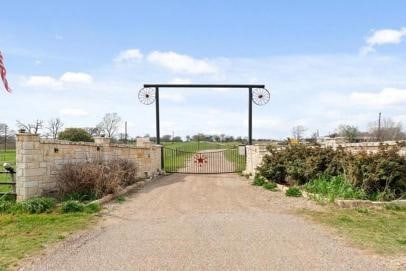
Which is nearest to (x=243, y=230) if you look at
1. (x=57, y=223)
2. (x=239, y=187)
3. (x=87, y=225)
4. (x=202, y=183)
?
(x=87, y=225)

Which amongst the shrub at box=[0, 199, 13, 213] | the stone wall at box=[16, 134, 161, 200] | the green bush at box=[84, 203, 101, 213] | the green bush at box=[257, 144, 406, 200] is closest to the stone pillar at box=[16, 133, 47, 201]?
the stone wall at box=[16, 134, 161, 200]

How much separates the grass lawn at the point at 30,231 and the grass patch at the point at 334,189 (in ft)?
19.7

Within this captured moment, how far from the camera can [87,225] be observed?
8.75 meters

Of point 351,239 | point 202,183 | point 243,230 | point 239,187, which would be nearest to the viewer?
point 351,239

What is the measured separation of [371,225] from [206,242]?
11.4 feet

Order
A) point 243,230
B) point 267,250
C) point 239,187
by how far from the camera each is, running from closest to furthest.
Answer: point 267,250 → point 243,230 → point 239,187

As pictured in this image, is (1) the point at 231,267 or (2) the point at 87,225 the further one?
(2) the point at 87,225

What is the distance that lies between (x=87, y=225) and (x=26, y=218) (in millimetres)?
1547

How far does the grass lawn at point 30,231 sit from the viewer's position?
21.8 ft

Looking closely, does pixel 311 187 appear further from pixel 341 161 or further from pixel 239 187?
pixel 239 187

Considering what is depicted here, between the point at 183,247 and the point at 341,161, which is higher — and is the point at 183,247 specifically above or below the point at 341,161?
below

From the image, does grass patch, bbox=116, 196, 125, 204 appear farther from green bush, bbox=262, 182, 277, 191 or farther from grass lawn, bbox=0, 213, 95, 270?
green bush, bbox=262, 182, 277, 191

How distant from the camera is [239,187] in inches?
617

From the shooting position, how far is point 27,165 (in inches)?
431
